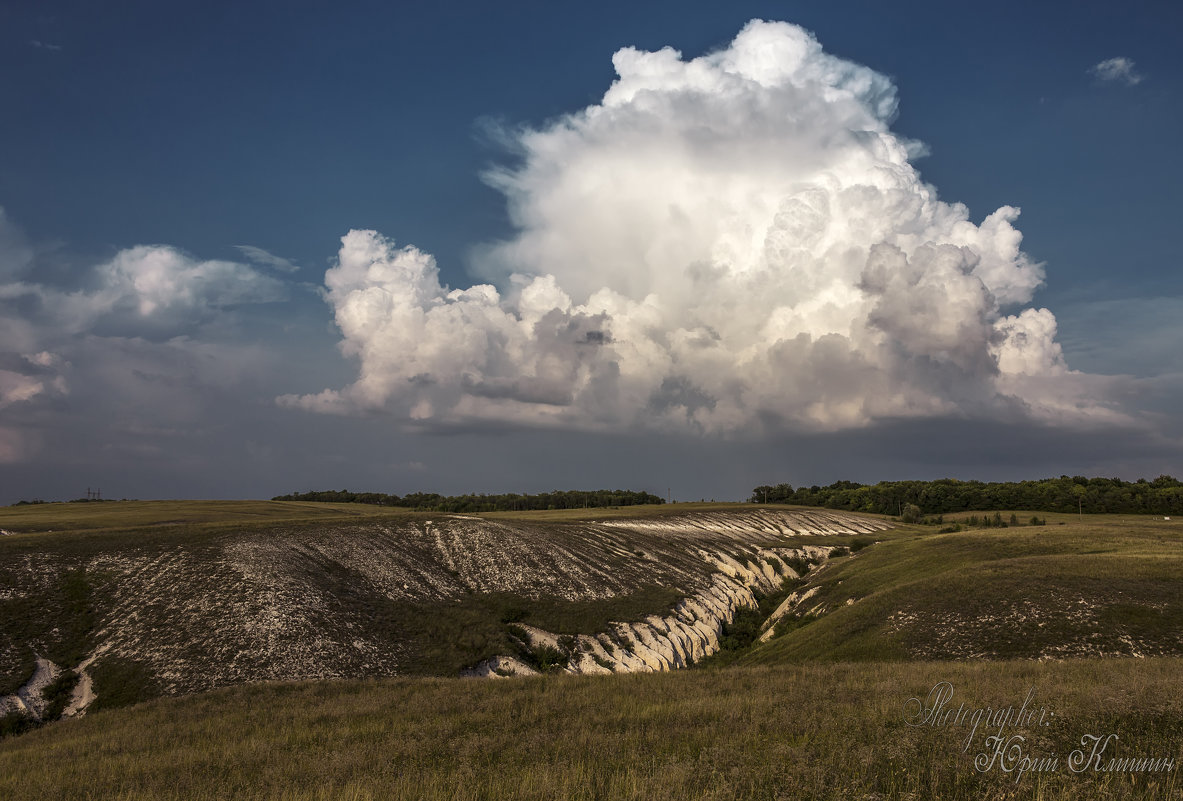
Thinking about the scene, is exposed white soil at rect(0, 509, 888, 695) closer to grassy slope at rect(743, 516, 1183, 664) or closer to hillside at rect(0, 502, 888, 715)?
hillside at rect(0, 502, 888, 715)

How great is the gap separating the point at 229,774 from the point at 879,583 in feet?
190

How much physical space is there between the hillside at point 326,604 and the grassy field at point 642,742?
378 inches

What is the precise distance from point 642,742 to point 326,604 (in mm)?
35280

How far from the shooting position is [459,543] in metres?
65.4

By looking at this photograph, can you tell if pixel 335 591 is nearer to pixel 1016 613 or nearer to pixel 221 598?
pixel 221 598

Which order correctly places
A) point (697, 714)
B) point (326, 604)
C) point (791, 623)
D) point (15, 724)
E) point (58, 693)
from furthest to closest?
point (791, 623), point (326, 604), point (58, 693), point (15, 724), point (697, 714)

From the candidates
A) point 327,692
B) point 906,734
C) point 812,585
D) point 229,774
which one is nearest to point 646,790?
point 906,734

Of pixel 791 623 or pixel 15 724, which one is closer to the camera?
pixel 15 724

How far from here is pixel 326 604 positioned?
44.3 m

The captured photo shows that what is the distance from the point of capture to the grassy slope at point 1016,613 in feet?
112

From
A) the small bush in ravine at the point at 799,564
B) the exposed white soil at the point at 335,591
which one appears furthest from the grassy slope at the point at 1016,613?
the small bush in ravine at the point at 799,564

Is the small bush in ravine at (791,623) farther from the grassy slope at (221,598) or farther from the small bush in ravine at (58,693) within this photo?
the small bush in ravine at (58,693)

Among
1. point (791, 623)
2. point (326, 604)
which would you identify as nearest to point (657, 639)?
point (791, 623)

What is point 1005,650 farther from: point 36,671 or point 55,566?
point 55,566
